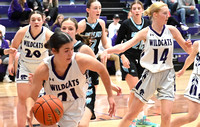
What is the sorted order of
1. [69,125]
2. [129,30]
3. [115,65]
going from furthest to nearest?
[115,65] → [129,30] → [69,125]

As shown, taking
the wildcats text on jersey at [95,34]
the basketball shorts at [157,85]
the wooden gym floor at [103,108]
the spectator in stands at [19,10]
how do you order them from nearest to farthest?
the basketball shorts at [157,85] < the wildcats text on jersey at [95,34] < the wooden gym floor at [103,108] < the spectator in stands at [19,10]

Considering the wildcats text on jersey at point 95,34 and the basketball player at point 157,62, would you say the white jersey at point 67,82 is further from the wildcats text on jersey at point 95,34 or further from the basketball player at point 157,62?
the wildcats text on jersey at point 95,34

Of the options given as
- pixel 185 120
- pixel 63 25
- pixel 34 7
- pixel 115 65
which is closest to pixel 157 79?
pixel 185 120

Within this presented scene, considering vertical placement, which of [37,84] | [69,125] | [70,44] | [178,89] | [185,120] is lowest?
[178,89]

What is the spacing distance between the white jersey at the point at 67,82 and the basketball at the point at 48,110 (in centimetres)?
24

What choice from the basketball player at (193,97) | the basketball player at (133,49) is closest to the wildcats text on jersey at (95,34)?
the basketball player at (133,49)

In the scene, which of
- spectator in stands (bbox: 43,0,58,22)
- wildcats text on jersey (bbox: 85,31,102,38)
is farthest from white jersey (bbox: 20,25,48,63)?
spectator in stands (bbox: 43,0,58,22)

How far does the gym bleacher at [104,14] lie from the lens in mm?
12453

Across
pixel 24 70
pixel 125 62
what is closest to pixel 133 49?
pixel 125 62

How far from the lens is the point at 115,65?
11891 millimetres

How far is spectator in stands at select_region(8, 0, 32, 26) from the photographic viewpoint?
11625 mm

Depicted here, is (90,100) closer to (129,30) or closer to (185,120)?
(185,120)

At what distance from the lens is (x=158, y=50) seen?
482 centimetres

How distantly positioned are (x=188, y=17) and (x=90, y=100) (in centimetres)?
1100
